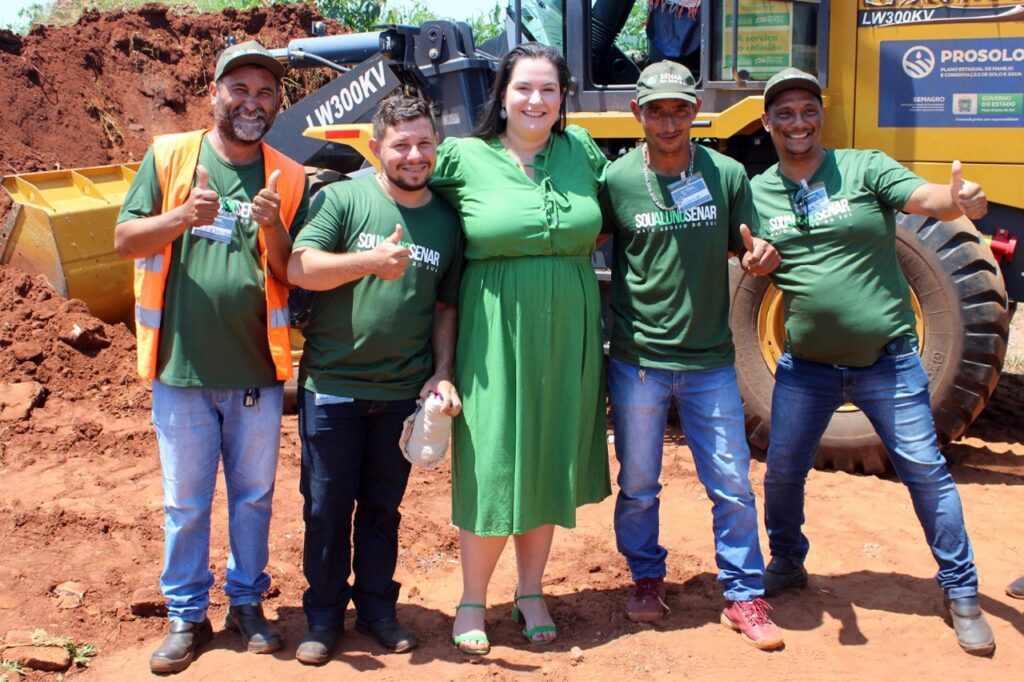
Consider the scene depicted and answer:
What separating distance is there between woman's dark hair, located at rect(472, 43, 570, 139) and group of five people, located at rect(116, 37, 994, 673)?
0.01 m

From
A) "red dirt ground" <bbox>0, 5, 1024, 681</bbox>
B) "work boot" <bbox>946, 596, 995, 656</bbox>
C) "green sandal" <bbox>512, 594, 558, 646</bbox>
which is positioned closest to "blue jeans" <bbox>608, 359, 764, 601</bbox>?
"red dirt ground" <bbox>0, 5, 1024, 681</bbox>

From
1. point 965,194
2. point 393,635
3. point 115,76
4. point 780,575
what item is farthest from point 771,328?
point 115,76

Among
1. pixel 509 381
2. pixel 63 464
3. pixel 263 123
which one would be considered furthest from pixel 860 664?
pixel 63 464

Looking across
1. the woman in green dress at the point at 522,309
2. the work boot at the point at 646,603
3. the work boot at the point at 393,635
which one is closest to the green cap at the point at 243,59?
the woman in green dress at the point at 522,309

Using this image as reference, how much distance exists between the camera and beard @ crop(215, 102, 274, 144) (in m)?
3.74

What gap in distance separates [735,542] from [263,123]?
2252 millimetres

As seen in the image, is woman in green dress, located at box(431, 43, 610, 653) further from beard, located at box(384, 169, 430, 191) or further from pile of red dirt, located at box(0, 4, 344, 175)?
pile of red dirt, located at box(0, 4, 344, 175)

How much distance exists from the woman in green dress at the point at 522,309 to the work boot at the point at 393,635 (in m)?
0.20

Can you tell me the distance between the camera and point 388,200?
12.6 feet

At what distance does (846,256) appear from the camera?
13.2 feet

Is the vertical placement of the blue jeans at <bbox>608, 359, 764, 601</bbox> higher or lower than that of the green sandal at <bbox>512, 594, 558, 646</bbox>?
higher

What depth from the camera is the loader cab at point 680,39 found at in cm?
626

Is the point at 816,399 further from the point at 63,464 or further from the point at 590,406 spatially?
the point at 63,464

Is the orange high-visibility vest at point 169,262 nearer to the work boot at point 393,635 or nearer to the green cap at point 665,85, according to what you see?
the work boot at point 393,635
